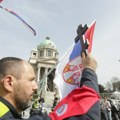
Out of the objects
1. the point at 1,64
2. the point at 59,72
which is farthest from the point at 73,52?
the point at 1,64

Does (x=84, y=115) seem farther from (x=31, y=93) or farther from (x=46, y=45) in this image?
(x=46, y=45)

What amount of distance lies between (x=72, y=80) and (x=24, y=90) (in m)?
1.40

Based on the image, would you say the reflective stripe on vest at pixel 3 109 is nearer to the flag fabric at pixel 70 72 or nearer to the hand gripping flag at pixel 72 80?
the hand gripping flag at pixel 72 80

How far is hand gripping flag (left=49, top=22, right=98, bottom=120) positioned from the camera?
2.00 metres

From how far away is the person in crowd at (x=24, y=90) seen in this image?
1.91 m

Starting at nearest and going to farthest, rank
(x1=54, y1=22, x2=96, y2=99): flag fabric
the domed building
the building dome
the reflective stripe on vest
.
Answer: the reflective stripe on vest
(x1=54, y1=22, x2=96, y2=99): flag fabric
the domed building
the building dome

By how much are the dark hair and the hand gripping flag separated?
337 millimetres

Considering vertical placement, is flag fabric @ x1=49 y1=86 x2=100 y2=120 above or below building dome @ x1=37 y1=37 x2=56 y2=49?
Result: below

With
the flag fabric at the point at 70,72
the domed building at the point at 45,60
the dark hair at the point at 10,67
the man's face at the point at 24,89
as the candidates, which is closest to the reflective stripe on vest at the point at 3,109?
the man's face at the point at 24,89

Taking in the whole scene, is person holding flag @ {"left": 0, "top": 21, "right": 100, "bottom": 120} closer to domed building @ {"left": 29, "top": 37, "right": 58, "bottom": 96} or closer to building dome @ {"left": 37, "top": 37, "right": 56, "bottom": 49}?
domed building @ {"left": 29, "top": 37, "right": 58, "bottom": 96}

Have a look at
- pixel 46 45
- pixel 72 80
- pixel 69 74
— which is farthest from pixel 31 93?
pixel 46 45

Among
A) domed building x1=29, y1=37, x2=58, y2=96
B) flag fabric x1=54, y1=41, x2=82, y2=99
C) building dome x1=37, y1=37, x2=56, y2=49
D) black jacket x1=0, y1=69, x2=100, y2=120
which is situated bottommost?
black jacket x1=0, y1=69, x2=100, y2=120

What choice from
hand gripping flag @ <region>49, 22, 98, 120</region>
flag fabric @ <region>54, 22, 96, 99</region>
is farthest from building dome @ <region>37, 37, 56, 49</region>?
flag fabric @ <region>54, 22, 96, 99</region>

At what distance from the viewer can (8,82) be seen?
2057mm
